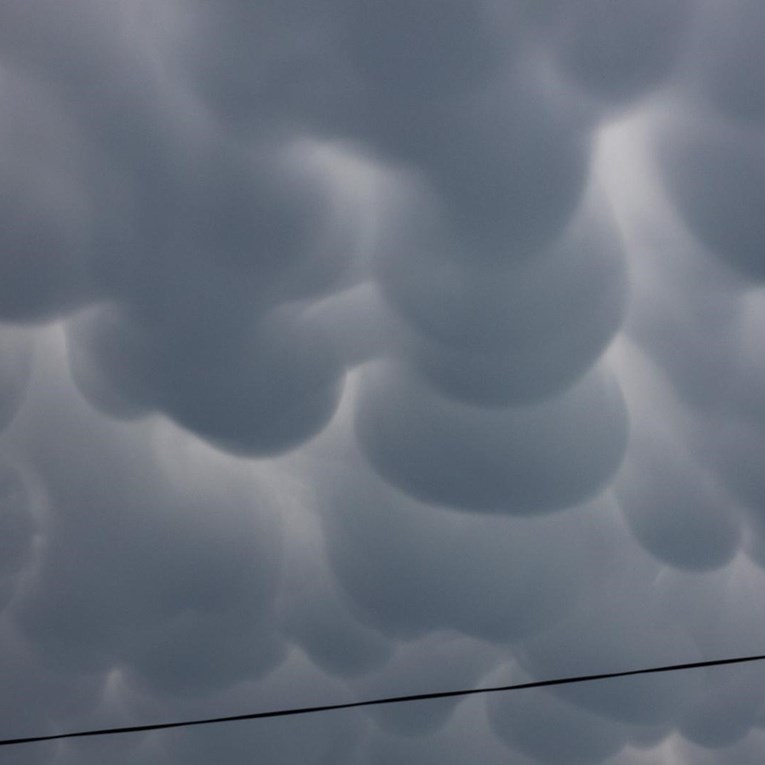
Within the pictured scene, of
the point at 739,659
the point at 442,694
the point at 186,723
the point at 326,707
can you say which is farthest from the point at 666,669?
the point at 186,723

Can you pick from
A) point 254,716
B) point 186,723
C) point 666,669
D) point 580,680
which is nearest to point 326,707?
point 254,716

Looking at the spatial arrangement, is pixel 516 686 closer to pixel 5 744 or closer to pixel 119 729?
pixel 119 729

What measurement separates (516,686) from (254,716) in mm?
5227

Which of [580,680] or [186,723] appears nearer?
[580,680]

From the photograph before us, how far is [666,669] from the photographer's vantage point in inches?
1001

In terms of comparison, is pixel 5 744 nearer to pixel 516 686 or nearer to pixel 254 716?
pixel 254 716

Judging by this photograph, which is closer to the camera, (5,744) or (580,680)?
(580,680)

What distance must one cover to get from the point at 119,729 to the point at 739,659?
1228cm

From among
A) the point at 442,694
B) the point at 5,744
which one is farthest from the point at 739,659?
the point at 5,744

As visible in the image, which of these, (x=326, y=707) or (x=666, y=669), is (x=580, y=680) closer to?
(x=666, y=669)

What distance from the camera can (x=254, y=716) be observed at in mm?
26172

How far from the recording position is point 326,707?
26.2 m

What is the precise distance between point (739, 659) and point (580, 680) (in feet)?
10.5

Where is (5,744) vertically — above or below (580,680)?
above
